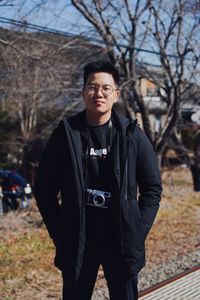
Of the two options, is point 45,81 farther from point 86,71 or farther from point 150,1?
point 86,71

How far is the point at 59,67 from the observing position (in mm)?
10258

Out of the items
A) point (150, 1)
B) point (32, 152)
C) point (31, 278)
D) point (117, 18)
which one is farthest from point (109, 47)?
point (32, 152)

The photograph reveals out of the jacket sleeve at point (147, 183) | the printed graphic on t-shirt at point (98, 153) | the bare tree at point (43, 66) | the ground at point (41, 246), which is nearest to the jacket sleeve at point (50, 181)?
the printed graphic on t-shirt at point (98, 153)

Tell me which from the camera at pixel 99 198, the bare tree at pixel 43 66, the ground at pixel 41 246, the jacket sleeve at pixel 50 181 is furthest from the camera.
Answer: the bare tree at pixel 43 66

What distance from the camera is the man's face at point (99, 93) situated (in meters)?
2.53

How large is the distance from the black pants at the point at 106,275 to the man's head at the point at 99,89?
723 millimetres

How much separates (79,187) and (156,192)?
1.45 feet

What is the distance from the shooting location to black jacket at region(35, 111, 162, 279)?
246 cm

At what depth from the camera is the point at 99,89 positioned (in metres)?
2.53

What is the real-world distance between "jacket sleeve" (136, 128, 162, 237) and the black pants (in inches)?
9.3

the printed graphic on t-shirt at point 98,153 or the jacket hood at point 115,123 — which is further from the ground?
the jacket hood at point 115,123

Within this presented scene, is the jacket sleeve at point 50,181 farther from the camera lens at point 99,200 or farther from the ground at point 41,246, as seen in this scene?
the ground at point 41,246

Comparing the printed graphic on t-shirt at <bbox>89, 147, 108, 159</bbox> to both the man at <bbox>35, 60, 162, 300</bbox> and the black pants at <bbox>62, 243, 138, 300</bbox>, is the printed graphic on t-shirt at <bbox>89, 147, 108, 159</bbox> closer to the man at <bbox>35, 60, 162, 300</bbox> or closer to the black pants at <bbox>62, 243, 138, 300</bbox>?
the man at <bbox>35, 60, 162, 300</bbox>

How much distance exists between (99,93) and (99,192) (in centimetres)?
53
